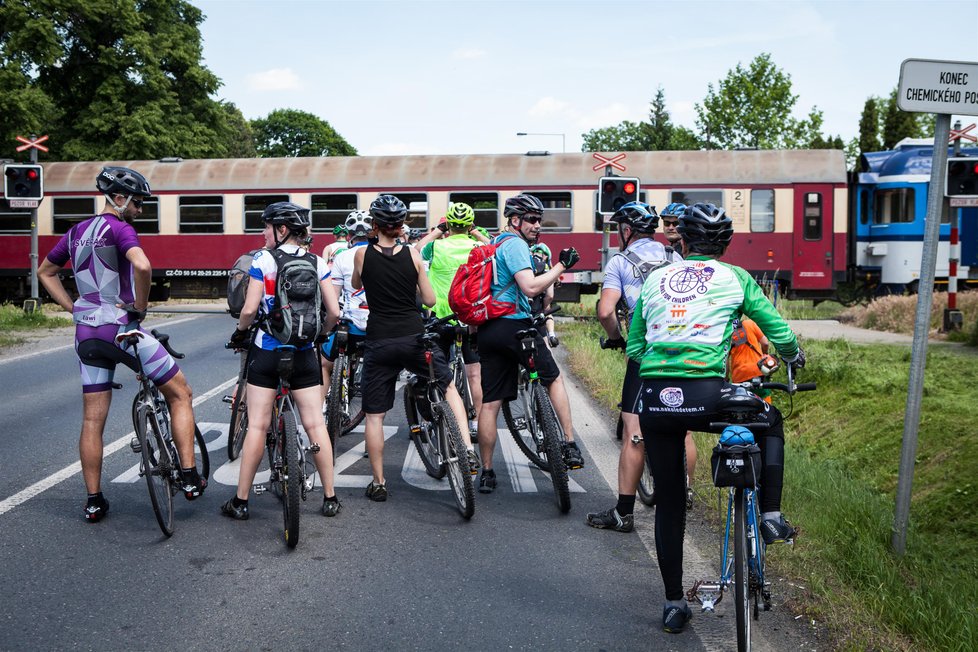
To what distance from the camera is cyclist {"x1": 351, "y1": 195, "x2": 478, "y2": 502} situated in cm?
655

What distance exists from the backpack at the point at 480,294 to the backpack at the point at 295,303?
3.50 feet

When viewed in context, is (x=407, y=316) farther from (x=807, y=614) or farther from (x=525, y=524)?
(x=807, y=614)

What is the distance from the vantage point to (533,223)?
7.00 m

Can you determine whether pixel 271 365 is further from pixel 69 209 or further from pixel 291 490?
pixel 69 209

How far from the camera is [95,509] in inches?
242

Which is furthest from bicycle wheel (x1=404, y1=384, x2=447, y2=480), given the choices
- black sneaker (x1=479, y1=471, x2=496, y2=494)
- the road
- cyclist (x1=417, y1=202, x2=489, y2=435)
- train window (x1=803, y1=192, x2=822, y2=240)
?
train window (x1=803, y1=192, x2=822, y2=240)

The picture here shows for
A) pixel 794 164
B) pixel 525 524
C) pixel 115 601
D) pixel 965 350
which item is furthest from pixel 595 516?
pixel 794 164

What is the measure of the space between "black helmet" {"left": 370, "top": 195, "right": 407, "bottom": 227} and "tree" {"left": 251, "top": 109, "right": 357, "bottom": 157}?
84433 millimetres

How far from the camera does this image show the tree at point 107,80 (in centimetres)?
3628

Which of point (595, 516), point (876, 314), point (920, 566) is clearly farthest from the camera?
point (876, 314)

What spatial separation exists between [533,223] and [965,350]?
8792 millimetres

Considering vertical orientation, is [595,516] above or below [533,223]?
below

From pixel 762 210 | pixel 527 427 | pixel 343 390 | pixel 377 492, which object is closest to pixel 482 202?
pixel 762 210

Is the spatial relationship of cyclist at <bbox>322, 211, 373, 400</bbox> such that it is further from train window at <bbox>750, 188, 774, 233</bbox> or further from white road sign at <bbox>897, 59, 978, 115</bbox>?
train window at <bbox>750, 188, 774, 233</bbox>
